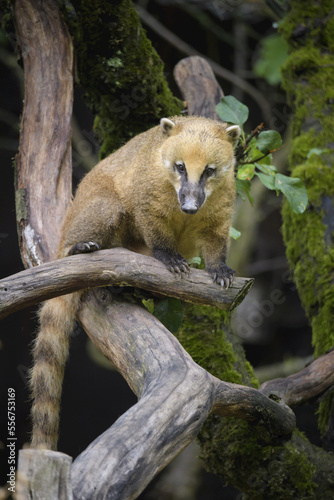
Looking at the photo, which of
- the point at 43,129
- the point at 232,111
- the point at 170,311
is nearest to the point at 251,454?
the point at 170,311

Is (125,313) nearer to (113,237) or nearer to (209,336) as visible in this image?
(113,237)

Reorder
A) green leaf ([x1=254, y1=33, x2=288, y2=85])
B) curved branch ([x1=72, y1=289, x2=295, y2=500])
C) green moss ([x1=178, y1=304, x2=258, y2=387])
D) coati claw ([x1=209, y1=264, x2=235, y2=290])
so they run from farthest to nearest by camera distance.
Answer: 1. green leaf ([x1=254, y1=33, x2=288, y2=85])
2. green moss ([x1=178, y1=304, x2=258, y2=387])
3. coati claw ([x1=209, y1=264, x2=235, y2=290])
4. curved branch ([x1=72, y1=289, x2=295, y2=500])

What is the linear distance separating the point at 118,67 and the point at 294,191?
1784 mm

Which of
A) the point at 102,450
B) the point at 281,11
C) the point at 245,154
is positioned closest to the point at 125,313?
the point at 102,450

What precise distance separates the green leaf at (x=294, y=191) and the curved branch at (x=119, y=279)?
1.01 m

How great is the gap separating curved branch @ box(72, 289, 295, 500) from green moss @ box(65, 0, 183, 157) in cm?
193

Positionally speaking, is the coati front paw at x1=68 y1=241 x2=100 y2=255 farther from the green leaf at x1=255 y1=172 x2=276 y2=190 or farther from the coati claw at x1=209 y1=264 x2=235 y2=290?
the green leaf at x1=255 y1=172 x2=276 y2=190

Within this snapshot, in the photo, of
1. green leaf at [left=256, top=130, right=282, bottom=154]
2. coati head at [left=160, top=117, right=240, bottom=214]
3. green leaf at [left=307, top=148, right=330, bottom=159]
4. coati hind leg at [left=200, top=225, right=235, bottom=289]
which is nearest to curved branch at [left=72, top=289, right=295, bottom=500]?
coati hind leg at [left=200, top=225, right=235, bottom=289]

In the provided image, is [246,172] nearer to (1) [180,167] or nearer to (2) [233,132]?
(2) [233,132]

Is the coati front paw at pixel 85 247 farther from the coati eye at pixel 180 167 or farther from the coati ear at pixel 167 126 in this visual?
the coati ear at pixel 167 126

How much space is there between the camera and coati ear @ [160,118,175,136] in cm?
361

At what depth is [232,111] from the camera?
4.11m

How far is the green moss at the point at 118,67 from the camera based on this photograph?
14.2 feet

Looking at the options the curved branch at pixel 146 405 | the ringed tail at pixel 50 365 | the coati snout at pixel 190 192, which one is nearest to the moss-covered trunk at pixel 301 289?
the curved branch at pixel 146 405
